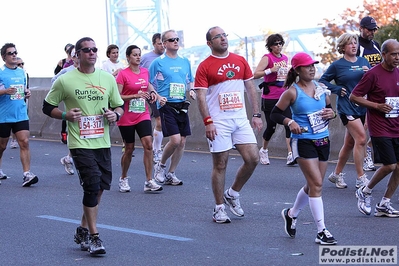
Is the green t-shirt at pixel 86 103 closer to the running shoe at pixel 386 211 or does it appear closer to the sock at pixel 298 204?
the sock at pixel 298 204

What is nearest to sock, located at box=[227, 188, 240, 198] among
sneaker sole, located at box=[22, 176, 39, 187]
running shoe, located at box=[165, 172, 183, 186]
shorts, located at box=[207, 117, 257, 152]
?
shorts, located at box=[207, 117, 257, 152]

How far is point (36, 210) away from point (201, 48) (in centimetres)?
4182

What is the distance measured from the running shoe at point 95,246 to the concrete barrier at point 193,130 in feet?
24.4

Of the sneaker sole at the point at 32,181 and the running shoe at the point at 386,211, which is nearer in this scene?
the running shoe at the point at 386,211

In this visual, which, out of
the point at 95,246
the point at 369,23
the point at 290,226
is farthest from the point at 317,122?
the point at 369,23

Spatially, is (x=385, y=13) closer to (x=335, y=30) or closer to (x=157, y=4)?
(x=335, y=30)

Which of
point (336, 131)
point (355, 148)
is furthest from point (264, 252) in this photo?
point (336, 131)

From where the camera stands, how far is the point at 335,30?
42.5 meters

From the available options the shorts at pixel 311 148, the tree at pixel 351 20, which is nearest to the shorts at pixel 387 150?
the shorts at pixel 311 148

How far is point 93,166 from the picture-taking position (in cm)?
800

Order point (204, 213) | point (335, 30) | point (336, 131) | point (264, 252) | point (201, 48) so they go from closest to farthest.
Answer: point (264, 252) < point (204, 213) < point (336, 131) < point (335, 30) < point (201, 48)

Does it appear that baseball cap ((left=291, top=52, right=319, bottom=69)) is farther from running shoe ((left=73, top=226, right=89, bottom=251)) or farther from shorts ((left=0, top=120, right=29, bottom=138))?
shorts ((left=0, top=120, right=29, bottom=138))

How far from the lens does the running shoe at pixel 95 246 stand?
792 centimetres

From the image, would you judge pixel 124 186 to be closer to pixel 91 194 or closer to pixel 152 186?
pixel 152 186
